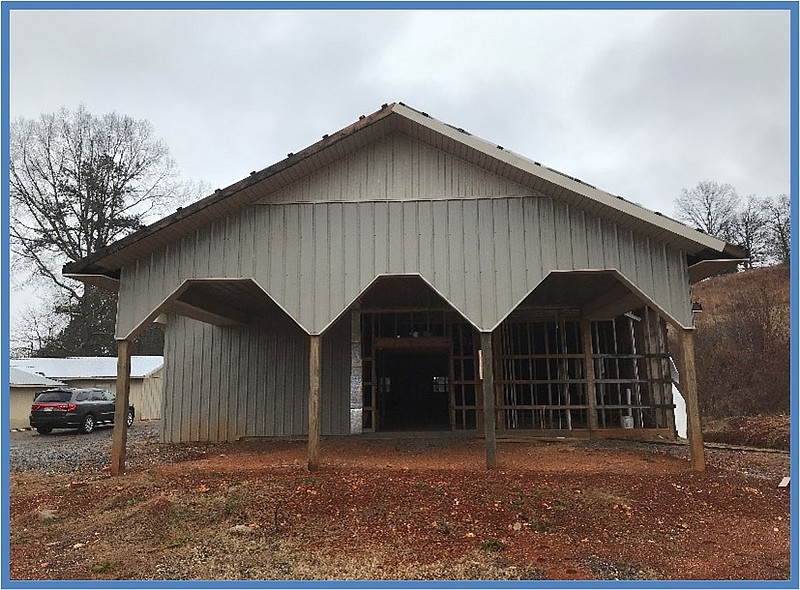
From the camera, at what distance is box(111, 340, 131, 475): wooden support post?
9.52m

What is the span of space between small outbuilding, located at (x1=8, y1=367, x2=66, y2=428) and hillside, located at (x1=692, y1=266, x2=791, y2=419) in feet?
83.2

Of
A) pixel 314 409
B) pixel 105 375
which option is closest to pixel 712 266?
pixel 314 409

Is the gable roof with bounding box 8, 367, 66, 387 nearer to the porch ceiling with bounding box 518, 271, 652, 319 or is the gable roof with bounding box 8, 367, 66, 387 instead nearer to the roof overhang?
the porch ceiling with bounding box 518, 271, 652, 319

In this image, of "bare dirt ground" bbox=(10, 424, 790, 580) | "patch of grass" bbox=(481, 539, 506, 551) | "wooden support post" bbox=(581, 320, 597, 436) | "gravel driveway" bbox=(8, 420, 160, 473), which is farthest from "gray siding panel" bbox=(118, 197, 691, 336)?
"wooden support post" bbox=(581, 320, 597, 436)

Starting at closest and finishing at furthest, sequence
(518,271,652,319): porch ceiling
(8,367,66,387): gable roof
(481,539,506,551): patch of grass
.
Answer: (481,539,506,551): patch of grass < (518,271,652,319): porch ceiling < (8,367,66,387): gable roof

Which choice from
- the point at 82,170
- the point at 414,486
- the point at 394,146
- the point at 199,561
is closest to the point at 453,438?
the point at 414,486

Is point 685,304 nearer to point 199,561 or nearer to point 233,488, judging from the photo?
point 233,488

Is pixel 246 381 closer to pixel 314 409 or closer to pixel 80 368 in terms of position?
pixel 314 409

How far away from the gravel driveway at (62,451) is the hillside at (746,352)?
20.3 m

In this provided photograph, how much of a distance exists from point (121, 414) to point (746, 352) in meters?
24.8

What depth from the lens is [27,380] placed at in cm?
2291

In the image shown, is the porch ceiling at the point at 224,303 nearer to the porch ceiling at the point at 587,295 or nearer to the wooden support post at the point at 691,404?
the porch ceiling at the point at 587,295

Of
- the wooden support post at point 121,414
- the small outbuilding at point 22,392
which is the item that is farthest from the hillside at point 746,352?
the small outbuilding at point 22,392

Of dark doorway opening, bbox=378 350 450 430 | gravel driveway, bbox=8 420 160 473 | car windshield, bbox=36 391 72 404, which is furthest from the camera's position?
car windshield, bbox=36 391 72 404
